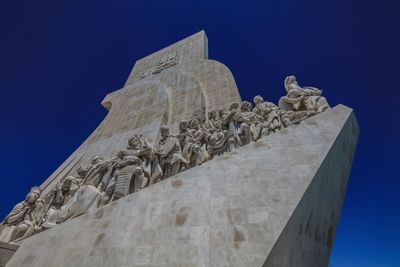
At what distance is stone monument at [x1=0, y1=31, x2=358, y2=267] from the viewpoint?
2.25 metres

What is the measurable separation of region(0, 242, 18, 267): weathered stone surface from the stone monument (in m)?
0.20

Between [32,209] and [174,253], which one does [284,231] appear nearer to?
[174,253]

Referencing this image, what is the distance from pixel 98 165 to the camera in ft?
16.6

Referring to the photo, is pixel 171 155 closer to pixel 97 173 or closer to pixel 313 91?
pixel 97 173

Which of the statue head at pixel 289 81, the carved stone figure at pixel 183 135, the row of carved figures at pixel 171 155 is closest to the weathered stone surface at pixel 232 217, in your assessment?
the row of carved figures at pixel 171 155

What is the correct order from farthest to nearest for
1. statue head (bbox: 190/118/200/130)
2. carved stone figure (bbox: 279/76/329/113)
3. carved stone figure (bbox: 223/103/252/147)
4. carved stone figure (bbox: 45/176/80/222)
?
1. carved stone figure (bbox: 45/176/80/222)
2. statue head (bbox: 190/118/200/130)
3. carved stone figure (bbox: 223/103/252/147)
4. carved stone figure (bbox: 279/76/329/113)

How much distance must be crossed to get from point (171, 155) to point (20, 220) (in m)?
4.06

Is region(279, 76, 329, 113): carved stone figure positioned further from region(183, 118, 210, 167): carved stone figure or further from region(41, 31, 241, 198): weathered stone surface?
region(41, 31, 241, 198): weathered stone surface

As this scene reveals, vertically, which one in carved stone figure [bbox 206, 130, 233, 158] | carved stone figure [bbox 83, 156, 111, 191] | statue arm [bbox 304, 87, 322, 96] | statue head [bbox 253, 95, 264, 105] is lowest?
carved stone figure [bbox 83, 156, 111, 191]

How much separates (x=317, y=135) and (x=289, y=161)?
650mm

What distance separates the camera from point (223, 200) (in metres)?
2.58

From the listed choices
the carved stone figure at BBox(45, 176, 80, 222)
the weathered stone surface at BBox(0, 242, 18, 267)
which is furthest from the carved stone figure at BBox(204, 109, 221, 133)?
the weathered stone surface at BBox(0, 242, 18, 267)

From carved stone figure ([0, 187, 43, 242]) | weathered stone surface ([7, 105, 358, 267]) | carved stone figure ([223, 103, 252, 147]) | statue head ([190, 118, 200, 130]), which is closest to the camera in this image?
weathered stone surface ([7, 105, 358, 267])

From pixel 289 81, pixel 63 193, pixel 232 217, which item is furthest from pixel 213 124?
pixel 63 193
